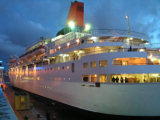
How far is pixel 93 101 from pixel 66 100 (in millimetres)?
4697

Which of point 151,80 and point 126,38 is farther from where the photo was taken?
point 126,38

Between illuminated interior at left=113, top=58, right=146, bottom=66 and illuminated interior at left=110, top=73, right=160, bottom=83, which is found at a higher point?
illuminated interior at left=113, top=58, right=146, bottom=66

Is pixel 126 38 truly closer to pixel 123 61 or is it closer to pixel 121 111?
pixel 123 61

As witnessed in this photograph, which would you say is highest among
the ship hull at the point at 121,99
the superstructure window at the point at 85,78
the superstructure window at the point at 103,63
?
the superstructure window at the point at 103,63

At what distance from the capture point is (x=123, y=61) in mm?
15273

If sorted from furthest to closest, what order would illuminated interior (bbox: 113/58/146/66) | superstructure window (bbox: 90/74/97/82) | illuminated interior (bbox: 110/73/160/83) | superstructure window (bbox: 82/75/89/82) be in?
1. superstructure window (bbox: 82/75/89/82)
2. superstructure window (bbox: 90/74/97/82)
3. illuminated interior (bbox: 113/58/146/66)
4. illuminated interior (bbox: 110/73/160/83)

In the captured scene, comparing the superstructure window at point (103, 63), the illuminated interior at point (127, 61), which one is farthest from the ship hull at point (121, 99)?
the illuminated interior at point (127, 61)

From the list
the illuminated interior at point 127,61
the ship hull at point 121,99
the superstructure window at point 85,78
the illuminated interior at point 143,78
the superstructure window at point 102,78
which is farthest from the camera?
the superstructure window at point 85,78

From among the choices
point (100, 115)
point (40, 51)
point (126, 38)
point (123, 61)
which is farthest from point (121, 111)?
point (40, 51)

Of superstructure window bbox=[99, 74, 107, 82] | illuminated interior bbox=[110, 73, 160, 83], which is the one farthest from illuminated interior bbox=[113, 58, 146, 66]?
superstructure window bbox=[99, 74, 107, 82]

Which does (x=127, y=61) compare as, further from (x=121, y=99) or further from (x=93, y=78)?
(x=121, y=99)

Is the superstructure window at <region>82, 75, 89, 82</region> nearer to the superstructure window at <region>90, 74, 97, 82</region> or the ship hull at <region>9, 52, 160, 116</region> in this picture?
the ship hull at <region>9, 52, 160, 116</region>

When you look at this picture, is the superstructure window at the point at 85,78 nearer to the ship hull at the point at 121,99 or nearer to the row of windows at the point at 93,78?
the row of windows at the point at 93,78

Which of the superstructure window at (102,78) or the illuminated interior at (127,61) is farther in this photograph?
the illuminated interior at (127,61)
